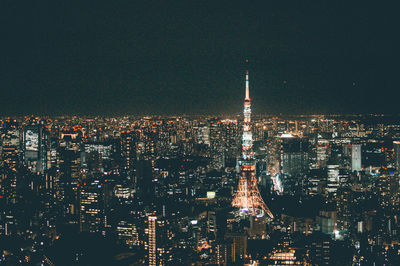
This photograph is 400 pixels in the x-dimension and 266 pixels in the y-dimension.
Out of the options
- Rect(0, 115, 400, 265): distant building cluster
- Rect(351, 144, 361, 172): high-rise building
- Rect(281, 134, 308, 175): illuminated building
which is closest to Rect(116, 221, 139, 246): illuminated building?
Rect(0, 115, 400, 265): distant building cluster

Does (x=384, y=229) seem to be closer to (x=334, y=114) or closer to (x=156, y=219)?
(x=334, y=114)

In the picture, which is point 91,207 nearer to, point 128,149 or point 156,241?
point 156,241

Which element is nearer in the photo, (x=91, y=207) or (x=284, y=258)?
(x=284, y=258)

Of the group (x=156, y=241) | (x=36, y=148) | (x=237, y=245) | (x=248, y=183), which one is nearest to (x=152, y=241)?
(x=156, y=241)

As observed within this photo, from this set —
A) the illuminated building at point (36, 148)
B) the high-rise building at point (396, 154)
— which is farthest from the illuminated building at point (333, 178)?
the illuminated building at point (36, 148)

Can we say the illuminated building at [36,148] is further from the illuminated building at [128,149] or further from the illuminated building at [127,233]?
the illuminated building at [127,233]

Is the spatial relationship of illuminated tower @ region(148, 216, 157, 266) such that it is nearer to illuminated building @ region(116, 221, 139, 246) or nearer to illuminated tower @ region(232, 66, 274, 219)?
illuminated building @ region(116, 221, 139, 246)

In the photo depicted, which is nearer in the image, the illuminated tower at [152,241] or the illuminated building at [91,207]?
the illuminated tower at [152,241]

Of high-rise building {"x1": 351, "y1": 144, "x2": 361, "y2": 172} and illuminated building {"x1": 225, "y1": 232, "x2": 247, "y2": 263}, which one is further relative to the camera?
high-rise building {"x1": 351, "y1": 144, "x2": 361, "y2": 172}
